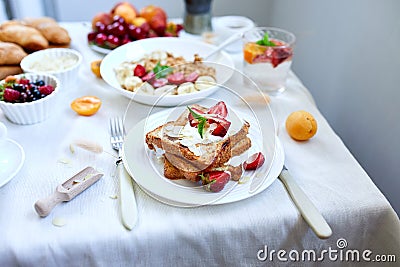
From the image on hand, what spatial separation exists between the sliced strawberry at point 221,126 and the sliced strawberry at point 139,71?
338mm

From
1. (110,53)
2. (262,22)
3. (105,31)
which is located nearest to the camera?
(110,53)

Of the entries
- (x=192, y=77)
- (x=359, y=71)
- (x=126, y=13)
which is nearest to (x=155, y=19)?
(x=126, y=13)

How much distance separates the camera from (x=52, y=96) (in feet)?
3.22

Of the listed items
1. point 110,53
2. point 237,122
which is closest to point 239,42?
point 110,53

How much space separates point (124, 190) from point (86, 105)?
33 centimetres

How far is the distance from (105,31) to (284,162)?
72cm

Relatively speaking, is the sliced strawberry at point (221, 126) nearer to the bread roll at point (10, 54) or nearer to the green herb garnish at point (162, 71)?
the green herb garnish at point (162, 71)

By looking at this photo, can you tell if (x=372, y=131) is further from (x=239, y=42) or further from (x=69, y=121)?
(x=69, y=121)

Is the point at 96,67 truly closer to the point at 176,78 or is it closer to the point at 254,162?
the point at 176,78

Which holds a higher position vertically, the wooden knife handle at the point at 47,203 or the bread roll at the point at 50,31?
the bread roll at the point at 50,31

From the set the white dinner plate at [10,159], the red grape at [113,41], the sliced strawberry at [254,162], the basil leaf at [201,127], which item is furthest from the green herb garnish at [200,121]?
the red grape at [113,41]

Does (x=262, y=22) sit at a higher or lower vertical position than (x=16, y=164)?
lower

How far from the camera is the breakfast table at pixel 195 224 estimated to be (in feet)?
2.37

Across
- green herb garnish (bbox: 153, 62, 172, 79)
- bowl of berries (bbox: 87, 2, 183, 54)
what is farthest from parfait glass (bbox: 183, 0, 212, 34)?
green herb garnish (bbox: 153, 62, 172, 79)
